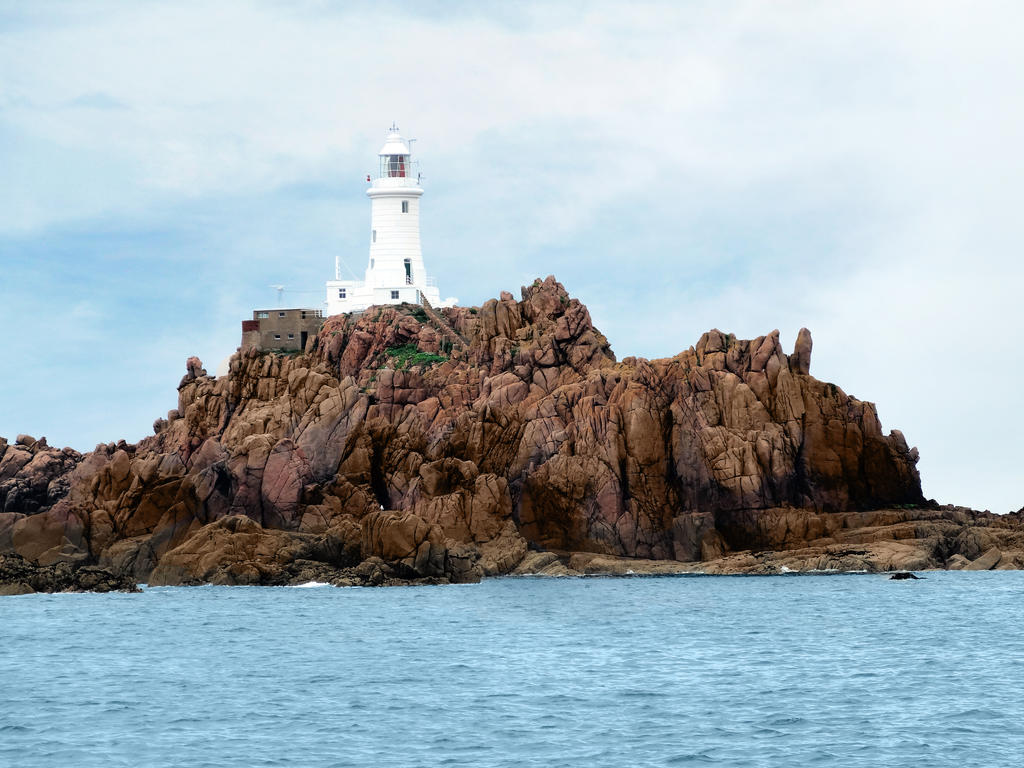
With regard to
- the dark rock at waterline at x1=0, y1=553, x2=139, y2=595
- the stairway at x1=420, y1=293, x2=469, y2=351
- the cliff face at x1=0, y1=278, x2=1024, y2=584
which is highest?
the stairway at x1=420, y1=293, x2=469, y2=351

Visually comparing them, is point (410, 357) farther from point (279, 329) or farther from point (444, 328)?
point (279, 329)

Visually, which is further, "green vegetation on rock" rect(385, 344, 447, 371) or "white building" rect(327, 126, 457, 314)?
"white building" rect(327, 126, 457, 314)

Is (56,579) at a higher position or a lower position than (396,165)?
lower

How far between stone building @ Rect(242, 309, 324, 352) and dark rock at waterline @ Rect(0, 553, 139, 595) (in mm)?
38912

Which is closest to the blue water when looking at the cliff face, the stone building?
the cliff face

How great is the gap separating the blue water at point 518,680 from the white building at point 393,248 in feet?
168

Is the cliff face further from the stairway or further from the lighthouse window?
the lighthouse window

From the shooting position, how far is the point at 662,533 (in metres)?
93.2

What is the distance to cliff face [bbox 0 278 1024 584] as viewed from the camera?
86.1m

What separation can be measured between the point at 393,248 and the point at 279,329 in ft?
38.9

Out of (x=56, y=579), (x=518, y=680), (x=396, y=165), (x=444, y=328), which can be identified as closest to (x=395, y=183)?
(x=396, y=165)

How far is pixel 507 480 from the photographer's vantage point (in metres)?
94.1

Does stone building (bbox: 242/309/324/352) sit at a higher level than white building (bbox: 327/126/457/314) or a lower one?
lower

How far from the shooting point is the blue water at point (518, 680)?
35.6 metres
